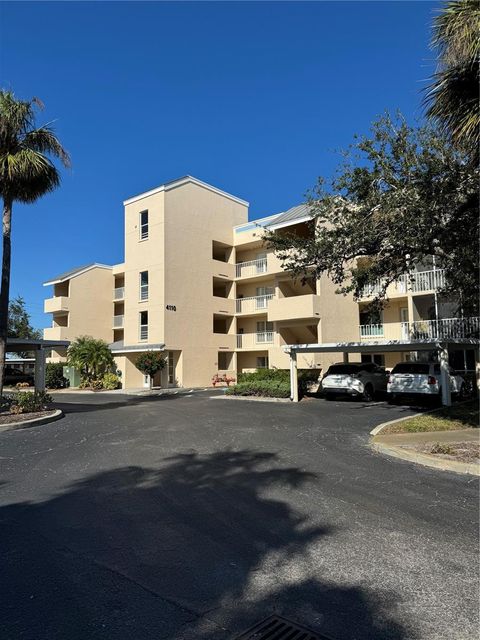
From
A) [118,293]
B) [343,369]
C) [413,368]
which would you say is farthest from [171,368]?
[413,368]

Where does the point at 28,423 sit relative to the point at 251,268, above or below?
below

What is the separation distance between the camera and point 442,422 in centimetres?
1263

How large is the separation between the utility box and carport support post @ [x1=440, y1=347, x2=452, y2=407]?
25.5 m

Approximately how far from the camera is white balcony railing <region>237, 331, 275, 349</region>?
108ft

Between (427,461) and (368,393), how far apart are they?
515 inches

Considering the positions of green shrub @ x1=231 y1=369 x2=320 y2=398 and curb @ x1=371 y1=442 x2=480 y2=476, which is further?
green shrub @ x1=231 y1=369 x2=320 y2=398

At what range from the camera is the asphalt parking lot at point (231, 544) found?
343 cm

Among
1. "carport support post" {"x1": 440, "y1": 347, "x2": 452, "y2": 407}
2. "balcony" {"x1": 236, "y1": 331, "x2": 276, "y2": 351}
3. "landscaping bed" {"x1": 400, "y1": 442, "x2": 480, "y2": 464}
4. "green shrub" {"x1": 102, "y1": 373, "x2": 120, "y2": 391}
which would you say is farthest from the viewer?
"balcony" {"x1": 236, "y1": 331, "x2": 276, "y2": 351}

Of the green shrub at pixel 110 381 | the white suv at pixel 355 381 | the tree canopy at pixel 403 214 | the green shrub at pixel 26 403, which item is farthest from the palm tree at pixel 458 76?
the green shrub at pixel 110 381

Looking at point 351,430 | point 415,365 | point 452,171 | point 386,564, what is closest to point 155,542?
point 386,564

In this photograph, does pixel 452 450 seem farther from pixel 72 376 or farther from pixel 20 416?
pixel 72 376

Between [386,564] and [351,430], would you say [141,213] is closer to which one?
[351,430]

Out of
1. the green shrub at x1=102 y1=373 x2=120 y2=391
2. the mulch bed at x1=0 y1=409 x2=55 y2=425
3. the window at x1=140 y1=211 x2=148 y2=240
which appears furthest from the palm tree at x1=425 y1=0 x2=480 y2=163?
the green shrub at x1=102 y1=373 x2=120 y2=391

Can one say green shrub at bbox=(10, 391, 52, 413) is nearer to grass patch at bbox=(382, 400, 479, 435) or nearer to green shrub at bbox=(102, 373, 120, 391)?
grass patch at bbox=(382, 400, 479, 435)
